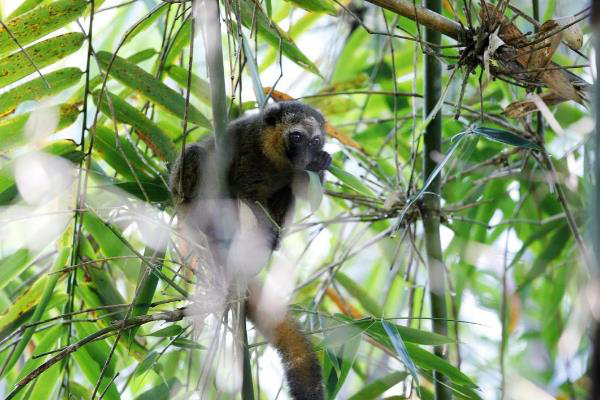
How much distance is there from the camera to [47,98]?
3.24m

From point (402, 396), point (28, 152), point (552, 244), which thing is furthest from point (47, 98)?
point (552, 244)

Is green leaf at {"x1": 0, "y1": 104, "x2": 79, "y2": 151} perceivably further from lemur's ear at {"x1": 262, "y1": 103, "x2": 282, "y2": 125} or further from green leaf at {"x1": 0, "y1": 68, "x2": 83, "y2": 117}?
lemur's ear at {"x1": 262, "y1": 103, "x2": 282, "y2": 125}

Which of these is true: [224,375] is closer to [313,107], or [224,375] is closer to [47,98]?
[47,98]

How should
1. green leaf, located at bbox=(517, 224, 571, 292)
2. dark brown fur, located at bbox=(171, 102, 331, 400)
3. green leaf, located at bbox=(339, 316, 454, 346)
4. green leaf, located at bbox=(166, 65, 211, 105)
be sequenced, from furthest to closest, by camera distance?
green leaf, located at bbox=(517, 224, 571, 292) < dark brown fur, located at bbox=(171, 102, 331, 400) < green leaf, located at bbox=(166, 65, 211, 105) < green leaf, located at bbox=(339, 316, 454, 346)

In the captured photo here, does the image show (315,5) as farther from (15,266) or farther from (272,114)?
(15,266)

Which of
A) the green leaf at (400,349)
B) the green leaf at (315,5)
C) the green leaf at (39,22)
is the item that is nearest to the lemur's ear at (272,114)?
the green leaf at (315,5)

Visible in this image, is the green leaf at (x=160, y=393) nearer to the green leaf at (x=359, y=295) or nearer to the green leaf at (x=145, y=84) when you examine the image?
the green leaf at (x=145, y=84)

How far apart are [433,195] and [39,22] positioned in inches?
77.3

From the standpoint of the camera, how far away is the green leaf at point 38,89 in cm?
306

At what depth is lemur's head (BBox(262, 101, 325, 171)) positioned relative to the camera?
14.3ft

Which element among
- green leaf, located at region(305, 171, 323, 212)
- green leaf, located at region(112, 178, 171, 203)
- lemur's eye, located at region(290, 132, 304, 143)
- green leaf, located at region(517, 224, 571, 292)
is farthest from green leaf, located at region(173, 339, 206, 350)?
green leaf, located at region(517, 224, 571, 292)

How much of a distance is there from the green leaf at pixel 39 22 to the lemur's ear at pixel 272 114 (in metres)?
1.71

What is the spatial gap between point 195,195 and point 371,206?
99 centimetres

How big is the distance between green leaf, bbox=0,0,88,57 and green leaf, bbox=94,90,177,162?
372 mm
